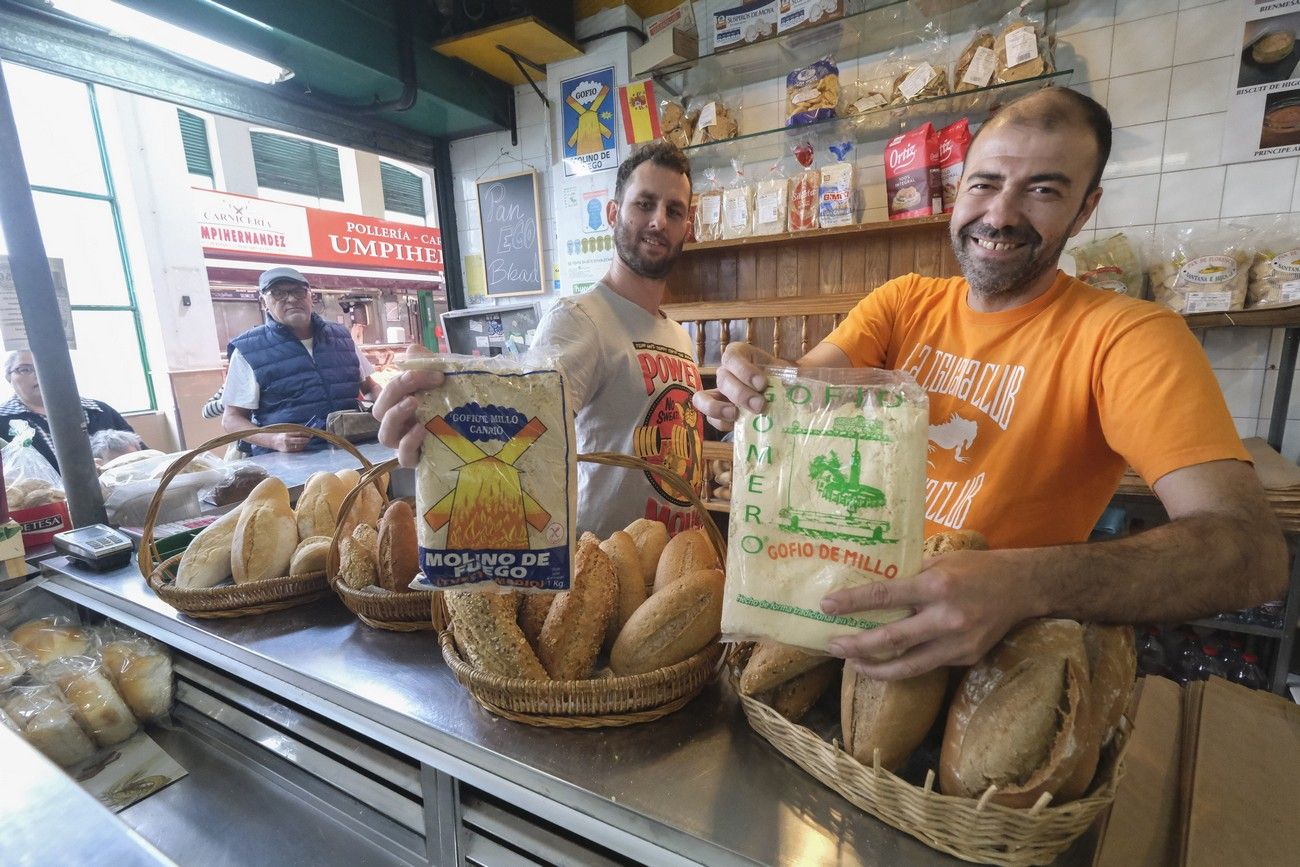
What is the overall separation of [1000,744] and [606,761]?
0.45 m

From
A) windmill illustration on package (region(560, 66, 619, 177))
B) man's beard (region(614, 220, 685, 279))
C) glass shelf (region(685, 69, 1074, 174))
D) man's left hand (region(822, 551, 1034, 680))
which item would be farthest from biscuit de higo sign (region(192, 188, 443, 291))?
man's left hand (region(822, 551, 1034, 680))

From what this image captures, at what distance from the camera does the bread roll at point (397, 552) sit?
1073mm

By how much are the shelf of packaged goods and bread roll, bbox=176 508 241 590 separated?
9.16 ft

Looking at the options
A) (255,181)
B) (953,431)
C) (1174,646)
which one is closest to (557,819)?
(953,431)

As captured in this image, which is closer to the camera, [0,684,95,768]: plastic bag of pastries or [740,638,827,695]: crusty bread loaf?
[740,638,827,695]: crusty bread loaf

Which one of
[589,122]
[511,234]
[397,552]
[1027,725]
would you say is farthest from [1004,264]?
[511,234]

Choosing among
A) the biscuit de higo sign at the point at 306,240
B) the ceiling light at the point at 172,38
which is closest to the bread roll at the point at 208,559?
the ceiling light at the point at 172,38

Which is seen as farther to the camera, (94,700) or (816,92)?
(816,92)

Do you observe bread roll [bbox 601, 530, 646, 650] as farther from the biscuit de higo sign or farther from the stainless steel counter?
the biscuit de higo sign

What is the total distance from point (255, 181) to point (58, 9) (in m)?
6.86

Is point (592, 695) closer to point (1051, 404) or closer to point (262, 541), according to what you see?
point (262, 541)

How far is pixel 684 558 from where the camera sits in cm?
93

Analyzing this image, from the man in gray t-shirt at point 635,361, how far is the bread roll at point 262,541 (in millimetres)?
731

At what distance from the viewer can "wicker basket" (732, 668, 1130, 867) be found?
54 cm
